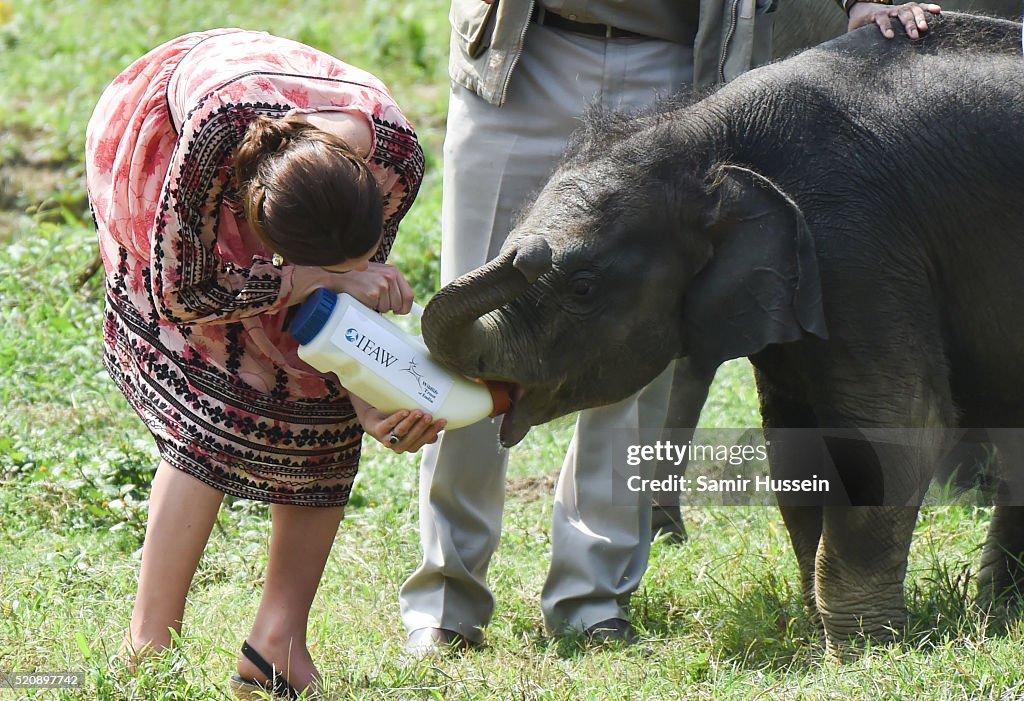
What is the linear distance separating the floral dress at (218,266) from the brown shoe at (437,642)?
24.5 inches

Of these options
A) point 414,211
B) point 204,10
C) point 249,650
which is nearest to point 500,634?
point 249,650

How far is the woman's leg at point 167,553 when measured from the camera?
3549mm

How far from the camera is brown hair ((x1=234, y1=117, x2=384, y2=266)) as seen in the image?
124 inches

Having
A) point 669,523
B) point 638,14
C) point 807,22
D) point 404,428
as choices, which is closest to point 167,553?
point 404,428

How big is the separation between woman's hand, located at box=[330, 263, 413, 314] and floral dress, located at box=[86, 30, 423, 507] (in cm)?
8

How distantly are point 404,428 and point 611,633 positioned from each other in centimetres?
112

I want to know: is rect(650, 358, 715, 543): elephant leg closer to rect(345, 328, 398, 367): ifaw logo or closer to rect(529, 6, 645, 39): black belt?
rect(529, 6, 645, 39): black belt

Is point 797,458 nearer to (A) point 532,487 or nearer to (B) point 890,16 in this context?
(B) point 890,16

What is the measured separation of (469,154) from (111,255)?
3.62 feet

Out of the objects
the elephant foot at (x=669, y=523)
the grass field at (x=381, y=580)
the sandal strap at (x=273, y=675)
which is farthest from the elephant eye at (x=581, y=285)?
the elephant foot at (x=669, y=523)

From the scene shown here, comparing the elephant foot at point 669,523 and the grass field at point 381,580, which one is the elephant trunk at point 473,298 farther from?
the elephant foot at point 669,523

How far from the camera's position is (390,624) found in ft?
14.3

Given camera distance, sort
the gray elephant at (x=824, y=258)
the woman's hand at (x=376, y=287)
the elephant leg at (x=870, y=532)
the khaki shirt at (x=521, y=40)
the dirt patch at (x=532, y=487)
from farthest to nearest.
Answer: the dirt patch at (x=532, y=487)
the khaki shirt at (x=521, y=40)
the elephant leg at (x=870, y=532)
the gray elephant at (x=824, y=258)
the woman's hand at (x=376, y=287)

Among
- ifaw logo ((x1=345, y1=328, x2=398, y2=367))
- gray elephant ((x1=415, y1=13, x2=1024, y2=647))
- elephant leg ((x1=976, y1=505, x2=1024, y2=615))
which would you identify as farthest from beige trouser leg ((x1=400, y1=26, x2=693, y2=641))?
elephant leg ((x1=976, y1=505, x2=1024, y2=615))
